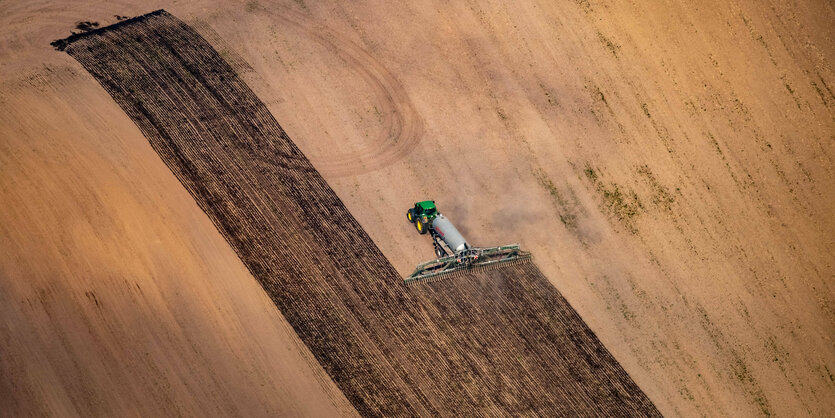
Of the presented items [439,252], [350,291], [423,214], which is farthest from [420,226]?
[350,291]

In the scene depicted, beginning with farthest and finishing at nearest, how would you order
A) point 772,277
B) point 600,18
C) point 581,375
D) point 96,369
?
point 600,18, point 772,277, point 581,375, point 96,369

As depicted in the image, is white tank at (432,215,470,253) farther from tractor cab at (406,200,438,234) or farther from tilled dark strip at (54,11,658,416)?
tilled dark strip at (54,11,658,416)

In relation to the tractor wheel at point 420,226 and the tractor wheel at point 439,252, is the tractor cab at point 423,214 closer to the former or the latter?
the tractor wheel at point 420,226

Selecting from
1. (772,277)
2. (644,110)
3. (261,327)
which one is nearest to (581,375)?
(772,277)

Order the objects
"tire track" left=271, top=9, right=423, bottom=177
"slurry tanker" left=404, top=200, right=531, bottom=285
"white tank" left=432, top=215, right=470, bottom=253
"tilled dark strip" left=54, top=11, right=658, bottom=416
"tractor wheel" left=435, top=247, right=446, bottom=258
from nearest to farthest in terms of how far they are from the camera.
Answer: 1. "tilled dark strip" left=54, top=11, right=658, bottom=416
2. "white tank" left=432, top=215, right=470, bottom=253
3. "slurry tanker" left=404, top=200, right=531, bottom=285
4. "tractor wheel" left=435, top=247, right=446, bottom=258
5. "tire track" left=271, top=9, right=423, bottom=177

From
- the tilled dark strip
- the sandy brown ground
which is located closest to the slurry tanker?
the tilled dark strip

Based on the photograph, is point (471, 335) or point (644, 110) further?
point (644, 110)

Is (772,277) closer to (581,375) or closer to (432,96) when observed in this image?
(581,375)

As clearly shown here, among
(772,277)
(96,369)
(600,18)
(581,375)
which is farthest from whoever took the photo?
(600,18)
